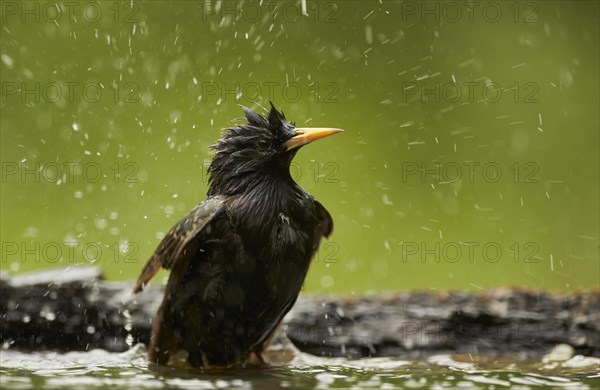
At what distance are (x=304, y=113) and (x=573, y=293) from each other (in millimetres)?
4221

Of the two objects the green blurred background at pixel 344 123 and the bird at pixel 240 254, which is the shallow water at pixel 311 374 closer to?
the bird at pixel 240 254

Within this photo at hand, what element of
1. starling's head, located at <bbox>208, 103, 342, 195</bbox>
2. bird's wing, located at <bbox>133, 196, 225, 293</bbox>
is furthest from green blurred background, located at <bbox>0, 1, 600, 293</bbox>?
bird's wing, located at <bbox>133, 196, 225, 293</bbox>

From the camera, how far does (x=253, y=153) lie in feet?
13.6

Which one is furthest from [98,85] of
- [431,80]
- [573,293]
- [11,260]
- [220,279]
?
[573,293]

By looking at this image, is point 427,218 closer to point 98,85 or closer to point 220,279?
point 98,85

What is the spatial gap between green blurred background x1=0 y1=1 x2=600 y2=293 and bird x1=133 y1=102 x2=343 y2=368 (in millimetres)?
3354

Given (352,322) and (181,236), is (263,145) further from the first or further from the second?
(352,322)

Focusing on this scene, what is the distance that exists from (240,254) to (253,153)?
555 millimetres

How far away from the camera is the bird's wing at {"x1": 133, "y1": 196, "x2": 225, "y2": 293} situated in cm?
384

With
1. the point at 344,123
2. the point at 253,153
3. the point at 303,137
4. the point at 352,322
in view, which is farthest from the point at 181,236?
the point at 344,123

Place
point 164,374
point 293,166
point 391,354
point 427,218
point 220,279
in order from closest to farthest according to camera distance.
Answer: point 164,374
point 220,279
point 391,354
point 427,218
point 293,166

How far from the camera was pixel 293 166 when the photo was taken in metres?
8.30

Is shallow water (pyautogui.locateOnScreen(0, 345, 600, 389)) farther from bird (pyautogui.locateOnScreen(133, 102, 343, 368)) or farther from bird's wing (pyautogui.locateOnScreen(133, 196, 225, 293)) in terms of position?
bird's wing (pyautogui.locateOnScreen(133, 196, 225, 293))

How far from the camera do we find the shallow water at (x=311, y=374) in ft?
9.36
